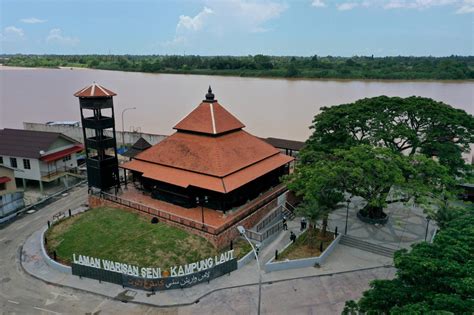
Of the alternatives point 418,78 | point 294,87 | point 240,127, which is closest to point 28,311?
point 240,127

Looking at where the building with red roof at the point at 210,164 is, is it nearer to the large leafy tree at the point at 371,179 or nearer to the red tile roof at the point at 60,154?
the large leafy tree at the point at 371,179

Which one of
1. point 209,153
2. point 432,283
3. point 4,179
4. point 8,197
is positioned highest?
point 209,153

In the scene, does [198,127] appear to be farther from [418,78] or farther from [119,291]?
[418,78]

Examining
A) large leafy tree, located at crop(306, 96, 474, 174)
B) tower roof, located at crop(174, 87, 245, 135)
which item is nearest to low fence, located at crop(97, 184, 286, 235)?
large leafy tree, located at crop(306, 96, 474, 174)

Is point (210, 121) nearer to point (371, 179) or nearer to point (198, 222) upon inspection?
point (198, 222)

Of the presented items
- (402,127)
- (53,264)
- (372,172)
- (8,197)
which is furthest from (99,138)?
(402,127)
